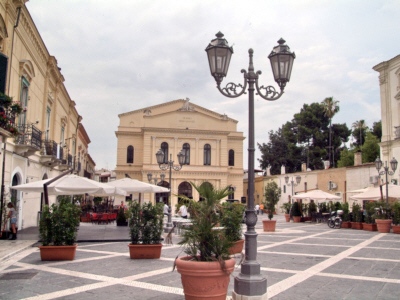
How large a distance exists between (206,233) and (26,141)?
1209 centimetres

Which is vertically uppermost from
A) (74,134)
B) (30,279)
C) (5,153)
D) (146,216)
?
(74,134)

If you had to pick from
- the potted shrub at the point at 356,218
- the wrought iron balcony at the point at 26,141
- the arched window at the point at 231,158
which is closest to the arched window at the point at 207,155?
the arched window at the point at 231,158

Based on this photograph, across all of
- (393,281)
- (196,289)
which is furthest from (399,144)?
(196,289)

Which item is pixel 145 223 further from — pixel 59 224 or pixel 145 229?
pixel 59 224

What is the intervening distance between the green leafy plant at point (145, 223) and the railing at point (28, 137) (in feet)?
24.2

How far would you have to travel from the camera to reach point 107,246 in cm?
1263

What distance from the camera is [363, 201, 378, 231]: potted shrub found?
781 inches

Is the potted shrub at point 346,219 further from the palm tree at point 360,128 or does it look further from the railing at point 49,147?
the palm tree at point 360,128

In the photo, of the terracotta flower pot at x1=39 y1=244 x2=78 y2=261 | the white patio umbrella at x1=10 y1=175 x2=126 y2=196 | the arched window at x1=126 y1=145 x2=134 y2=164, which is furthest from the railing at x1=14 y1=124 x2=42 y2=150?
the arched window at x1=126 y1=145 x2=134 y2=164

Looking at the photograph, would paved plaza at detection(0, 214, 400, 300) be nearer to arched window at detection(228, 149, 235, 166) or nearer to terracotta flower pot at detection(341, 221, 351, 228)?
terracotta flower pot at detection(341, 221, 351, 228)

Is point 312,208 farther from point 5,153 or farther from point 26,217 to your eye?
point 5,153

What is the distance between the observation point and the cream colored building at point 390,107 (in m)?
25.1

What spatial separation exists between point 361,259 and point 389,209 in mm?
10063

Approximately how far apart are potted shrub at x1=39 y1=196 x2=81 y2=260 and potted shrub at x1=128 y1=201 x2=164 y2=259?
54.6 inches
